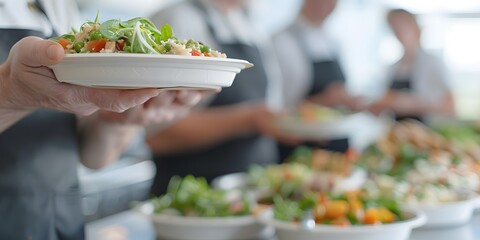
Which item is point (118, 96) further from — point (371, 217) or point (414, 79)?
point (414, 79)

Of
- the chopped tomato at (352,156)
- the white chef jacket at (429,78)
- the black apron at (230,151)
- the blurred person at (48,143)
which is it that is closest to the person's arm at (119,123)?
the blurred person at (48,143)

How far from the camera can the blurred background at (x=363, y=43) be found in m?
4.39

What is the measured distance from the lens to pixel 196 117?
270 centimetres

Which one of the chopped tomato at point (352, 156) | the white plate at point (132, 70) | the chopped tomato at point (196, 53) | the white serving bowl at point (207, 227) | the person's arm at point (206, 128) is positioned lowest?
the chopped tomato at point (352, 156)

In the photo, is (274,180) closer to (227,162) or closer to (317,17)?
(227,162)

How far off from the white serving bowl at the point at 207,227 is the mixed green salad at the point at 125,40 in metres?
0.64

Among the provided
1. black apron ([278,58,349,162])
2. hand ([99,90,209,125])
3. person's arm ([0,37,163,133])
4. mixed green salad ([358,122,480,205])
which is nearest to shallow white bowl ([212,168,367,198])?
mixed green salad ([358,122,480,205])

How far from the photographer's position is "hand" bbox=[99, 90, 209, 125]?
1.49 meters

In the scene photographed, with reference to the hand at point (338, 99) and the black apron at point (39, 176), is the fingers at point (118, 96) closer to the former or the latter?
the black apron at point (39, 176)

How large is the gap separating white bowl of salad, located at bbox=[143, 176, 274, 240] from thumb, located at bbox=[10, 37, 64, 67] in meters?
0.76

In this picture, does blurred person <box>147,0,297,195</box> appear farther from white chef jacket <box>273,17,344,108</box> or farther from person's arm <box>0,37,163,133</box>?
person's arm <box>0,37,163,133</box>

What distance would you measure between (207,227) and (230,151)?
44.2 inches

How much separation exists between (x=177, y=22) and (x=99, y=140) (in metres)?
0.96

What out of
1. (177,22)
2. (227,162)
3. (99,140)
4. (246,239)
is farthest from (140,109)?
(227,162)
